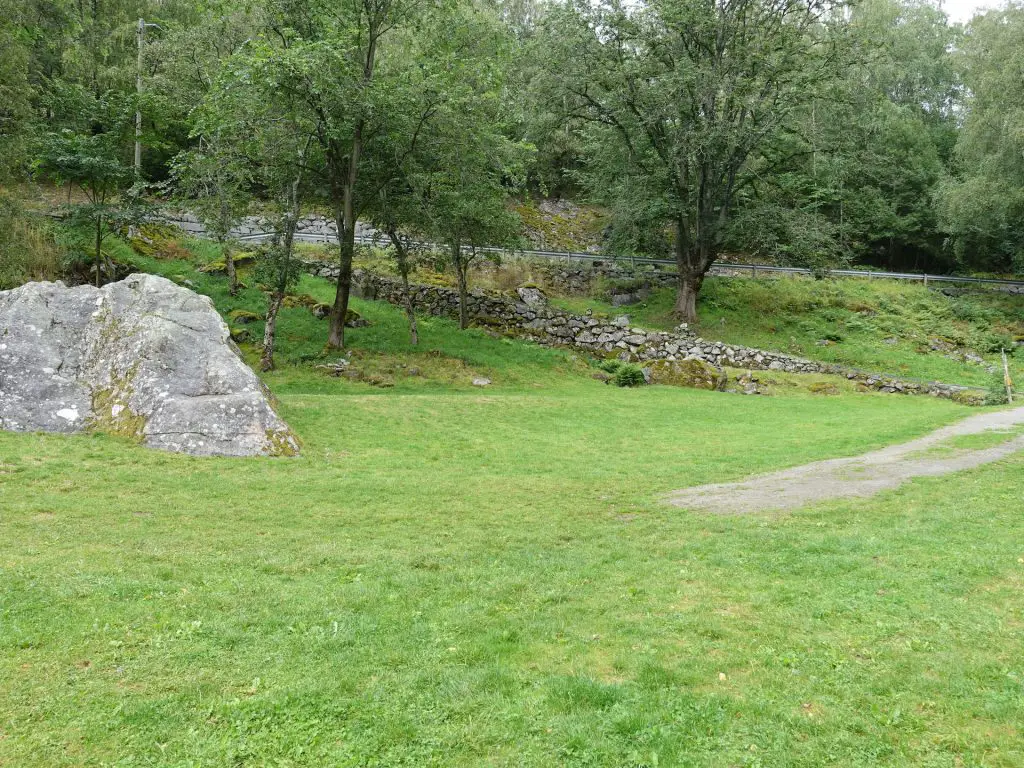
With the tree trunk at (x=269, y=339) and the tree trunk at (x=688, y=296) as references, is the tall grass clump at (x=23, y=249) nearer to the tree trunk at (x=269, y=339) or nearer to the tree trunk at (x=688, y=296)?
the tree trunk at (x=269, y=339)

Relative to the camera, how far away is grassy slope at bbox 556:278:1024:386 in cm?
3400

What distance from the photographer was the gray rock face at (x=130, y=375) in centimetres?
1387

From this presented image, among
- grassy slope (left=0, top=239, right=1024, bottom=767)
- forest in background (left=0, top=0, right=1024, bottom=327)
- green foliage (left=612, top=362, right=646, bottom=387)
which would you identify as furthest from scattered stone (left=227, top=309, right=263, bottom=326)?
green foliage (left=612, top=362, right=646, bottom=387)

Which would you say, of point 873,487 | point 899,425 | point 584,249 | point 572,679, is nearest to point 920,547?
point 873,487

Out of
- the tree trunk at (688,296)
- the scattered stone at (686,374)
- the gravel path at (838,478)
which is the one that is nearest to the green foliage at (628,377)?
the scattered stone at (686,374)

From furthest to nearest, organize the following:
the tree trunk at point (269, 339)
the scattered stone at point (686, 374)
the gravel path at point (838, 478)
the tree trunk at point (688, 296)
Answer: the tree trunk at point (688, 296)
the scattered stone at point (686, 374)
the tree trunk at point (269, 339)
the gravel path at point (838, 478)

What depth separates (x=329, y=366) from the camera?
24609 mm

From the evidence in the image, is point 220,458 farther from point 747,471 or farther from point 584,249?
point 584,249

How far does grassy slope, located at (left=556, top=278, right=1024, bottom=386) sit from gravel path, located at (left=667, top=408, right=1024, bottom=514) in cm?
1693

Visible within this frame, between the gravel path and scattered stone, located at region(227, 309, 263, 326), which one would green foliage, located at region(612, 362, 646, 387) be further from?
scattered stone, located at region(227, 309, 263, 326)

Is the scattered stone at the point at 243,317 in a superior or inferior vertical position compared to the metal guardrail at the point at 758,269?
inferior

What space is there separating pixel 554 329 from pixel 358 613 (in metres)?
29.2

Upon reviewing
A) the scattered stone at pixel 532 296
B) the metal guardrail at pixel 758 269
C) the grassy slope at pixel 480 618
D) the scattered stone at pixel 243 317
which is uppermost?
the metal guardrail at pixel 758 269

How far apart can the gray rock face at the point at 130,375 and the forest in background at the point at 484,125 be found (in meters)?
8.11
